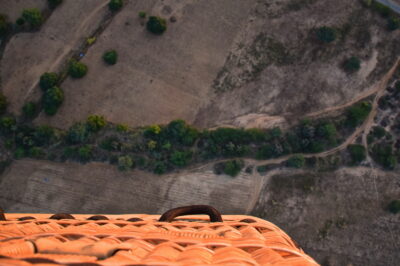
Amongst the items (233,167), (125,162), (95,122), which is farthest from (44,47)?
(233,167)

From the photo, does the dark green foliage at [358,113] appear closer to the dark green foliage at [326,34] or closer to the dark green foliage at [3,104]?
the dark green foliage at [326,34]

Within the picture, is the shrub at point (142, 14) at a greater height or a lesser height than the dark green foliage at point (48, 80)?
greater

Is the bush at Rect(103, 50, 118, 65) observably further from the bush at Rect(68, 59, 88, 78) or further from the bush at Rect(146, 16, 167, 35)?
the bush at Rect(146, 16, 167, 35)

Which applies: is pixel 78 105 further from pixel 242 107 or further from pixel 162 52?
pixel 242 107

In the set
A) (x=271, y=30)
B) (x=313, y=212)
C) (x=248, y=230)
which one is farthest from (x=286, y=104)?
(x=248, y=230)

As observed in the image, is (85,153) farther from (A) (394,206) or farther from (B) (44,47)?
(A) (394,206)

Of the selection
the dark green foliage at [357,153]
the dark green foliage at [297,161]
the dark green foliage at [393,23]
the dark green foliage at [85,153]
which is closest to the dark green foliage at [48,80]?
the dark green foliage at [85,153]

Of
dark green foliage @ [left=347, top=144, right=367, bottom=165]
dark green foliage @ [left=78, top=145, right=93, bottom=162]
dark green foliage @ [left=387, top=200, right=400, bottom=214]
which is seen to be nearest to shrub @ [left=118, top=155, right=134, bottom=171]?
dark green foliage @ [left=78, top=145, right=93, bottom=162]
